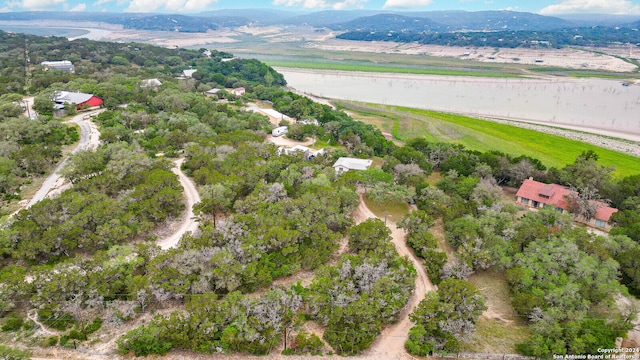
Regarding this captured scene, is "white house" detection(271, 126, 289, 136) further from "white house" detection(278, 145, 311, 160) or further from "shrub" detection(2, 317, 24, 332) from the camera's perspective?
"shrub" detection(2, 317, 24, 332)

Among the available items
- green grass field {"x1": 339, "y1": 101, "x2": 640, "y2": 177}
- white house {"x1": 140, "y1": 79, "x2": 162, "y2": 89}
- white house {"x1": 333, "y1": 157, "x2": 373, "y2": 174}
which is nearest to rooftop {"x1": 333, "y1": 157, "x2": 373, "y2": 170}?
white house {"x1": 333, "y1": 157, "x2": 373, "y2": 174}

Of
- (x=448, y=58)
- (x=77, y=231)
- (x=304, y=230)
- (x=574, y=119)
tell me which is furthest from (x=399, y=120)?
(x=448, y=58)

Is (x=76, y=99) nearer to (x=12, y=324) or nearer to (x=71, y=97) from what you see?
(x=71, y=97)

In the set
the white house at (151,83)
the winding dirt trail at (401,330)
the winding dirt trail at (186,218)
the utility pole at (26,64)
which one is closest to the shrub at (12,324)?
the winding dirt trail at (186,218)

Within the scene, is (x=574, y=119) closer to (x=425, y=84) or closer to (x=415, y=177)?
(x=425, y=84)

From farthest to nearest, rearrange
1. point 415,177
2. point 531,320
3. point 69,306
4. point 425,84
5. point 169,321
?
point 425,84 < point 415,177 < point 531,320 < point 69,306 < point 169,321

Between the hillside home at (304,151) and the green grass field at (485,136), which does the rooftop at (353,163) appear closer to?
the hillside home at (304,151)

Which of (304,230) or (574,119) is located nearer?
(304,230)
